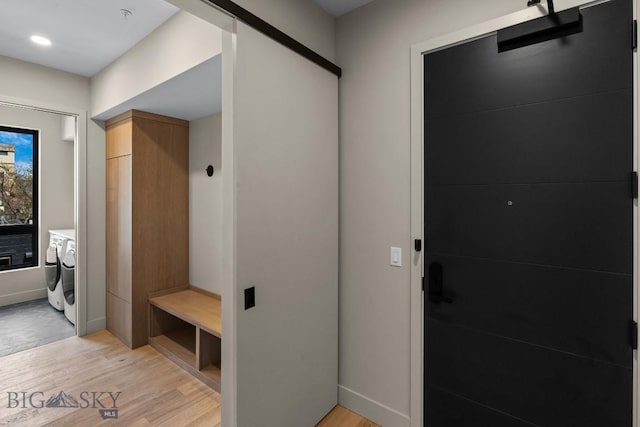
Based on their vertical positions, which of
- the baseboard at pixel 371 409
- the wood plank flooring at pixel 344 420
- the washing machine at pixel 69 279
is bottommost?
the wood plank flooring at pixel 344 420

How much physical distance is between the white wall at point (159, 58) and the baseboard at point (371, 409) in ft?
7.70

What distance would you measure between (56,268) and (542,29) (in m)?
5.26

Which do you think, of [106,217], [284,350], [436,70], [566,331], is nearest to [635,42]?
[436,70]

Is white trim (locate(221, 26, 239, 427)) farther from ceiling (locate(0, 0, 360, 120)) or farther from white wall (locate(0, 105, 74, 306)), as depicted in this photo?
white wall (locate(0, 105, 74, 306))

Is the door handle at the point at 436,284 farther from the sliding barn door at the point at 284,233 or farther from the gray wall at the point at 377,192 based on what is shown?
the sliding barn door at the point at 284,233

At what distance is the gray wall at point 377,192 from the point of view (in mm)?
1808

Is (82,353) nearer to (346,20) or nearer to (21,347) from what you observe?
(21,347)

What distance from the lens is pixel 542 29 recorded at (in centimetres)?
137

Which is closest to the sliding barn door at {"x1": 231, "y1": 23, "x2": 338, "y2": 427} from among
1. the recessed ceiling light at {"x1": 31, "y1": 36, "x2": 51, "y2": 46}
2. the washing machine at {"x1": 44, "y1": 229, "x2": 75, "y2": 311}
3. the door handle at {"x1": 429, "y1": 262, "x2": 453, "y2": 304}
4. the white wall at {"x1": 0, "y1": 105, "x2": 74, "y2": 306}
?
the door handle at {"x1": 429, "y1": 262, "x2": 453, "y2": 304}

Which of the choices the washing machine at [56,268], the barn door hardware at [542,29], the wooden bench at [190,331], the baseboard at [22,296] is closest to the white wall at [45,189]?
the baseboard at [22,296]

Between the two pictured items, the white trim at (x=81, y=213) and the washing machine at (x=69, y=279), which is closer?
the white trim at (x=81, y=213)

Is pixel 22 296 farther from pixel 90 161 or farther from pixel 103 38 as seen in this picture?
pixel 103 38

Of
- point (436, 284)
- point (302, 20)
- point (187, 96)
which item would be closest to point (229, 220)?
point (436, 284)

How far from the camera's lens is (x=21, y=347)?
9.87 feet
